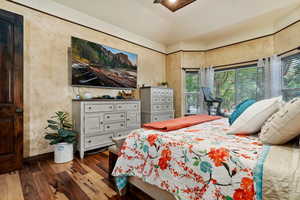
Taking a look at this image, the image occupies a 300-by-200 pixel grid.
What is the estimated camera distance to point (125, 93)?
3488mm

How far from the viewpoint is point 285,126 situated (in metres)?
0.83

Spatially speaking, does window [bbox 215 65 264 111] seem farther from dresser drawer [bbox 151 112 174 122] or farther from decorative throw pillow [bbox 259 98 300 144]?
decorative throw pillow [bbox 259 98 300 144]

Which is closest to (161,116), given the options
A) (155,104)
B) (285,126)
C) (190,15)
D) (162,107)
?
(162,107)

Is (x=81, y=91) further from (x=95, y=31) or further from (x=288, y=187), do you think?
Result: (x=288, y=187)

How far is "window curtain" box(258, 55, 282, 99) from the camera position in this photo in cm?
313

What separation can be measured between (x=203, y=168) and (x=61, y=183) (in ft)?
5.45

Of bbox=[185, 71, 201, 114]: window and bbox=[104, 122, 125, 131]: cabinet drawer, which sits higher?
bbox=[185, 71, 201, 114]: window

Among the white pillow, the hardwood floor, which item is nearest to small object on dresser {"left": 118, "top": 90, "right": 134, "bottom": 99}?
the hardwood floor

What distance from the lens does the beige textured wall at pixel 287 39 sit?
2.67 metres

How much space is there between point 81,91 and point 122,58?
1251mm

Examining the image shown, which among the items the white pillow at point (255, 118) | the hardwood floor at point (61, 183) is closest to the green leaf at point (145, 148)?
the hardwood floor at point (61, 183)

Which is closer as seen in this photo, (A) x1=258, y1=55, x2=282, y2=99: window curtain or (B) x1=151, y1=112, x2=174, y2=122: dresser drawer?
(A) x1=258, y1=55, x2=282, y2=99: window curtain

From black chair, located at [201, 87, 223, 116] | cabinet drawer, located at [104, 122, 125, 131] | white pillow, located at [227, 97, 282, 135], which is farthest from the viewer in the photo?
black chair, located at [201, 87, 223, 116]

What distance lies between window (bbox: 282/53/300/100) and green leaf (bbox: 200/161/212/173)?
328cm
